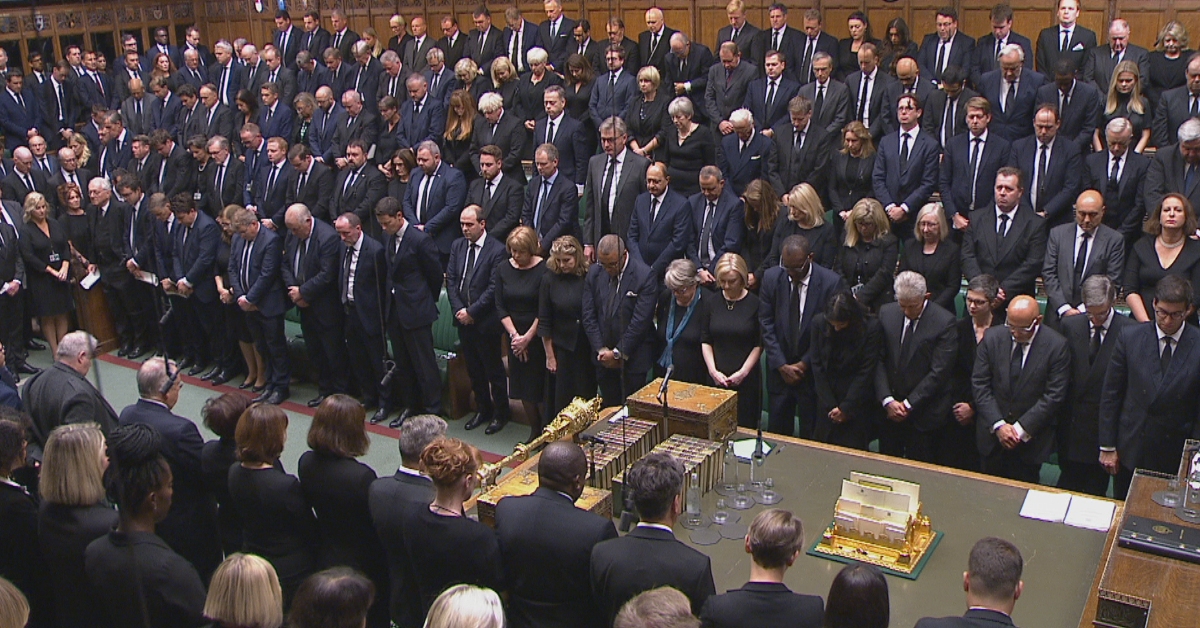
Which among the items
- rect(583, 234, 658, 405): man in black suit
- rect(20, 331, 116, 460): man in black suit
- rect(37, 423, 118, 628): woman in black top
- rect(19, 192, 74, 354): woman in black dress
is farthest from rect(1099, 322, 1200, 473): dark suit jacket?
rect(19, 192, 74, 354): woman in black dress

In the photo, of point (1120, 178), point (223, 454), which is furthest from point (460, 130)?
point (223, 454)

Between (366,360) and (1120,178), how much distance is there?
4840 mm

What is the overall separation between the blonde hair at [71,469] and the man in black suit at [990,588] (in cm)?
257

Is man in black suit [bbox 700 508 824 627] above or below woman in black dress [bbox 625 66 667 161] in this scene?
below

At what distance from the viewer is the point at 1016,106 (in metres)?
7.19

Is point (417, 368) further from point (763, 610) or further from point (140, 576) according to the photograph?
point (763, 610)

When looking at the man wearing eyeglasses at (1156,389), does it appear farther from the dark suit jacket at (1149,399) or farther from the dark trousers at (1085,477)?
the dark trousers at (1085,477)

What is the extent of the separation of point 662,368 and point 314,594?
370 centimetres

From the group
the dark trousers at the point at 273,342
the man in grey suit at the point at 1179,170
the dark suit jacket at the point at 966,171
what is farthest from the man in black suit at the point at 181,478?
the man in grey suit at the point at 1179,170

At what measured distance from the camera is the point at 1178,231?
18.3 ft

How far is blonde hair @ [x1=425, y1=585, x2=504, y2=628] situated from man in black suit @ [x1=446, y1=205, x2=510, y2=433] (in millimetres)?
4084

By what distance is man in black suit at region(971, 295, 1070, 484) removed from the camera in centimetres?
493

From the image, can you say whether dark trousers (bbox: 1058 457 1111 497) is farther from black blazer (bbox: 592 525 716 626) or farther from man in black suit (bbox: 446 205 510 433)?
man in black suit (bbox: 446 205 510 433)

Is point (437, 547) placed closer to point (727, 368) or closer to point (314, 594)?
point (314, 594)
